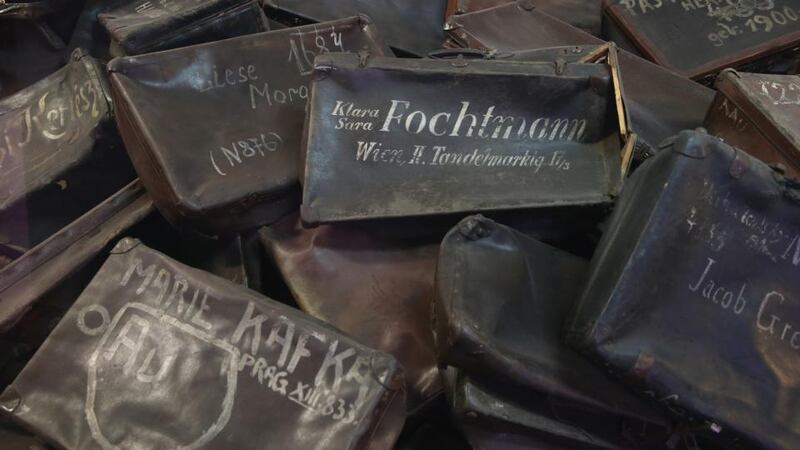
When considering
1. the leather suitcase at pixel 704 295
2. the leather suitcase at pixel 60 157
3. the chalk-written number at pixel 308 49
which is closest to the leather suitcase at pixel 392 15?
the chalk-written number at pixel 308 49

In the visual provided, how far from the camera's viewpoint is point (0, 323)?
5.25ft

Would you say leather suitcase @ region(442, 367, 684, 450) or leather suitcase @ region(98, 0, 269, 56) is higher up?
leather suitcase @ region(98, 0, 269, 56)

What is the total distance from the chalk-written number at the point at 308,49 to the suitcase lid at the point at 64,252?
0.56 m

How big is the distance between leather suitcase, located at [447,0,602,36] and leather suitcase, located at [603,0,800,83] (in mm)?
180

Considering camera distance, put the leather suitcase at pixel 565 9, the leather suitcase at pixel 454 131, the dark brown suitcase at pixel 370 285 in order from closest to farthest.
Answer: the dark brown suitcase at pixel 370 285, the leather suitcase at pixel 454 131, the leather suitcase at pixel 565 9

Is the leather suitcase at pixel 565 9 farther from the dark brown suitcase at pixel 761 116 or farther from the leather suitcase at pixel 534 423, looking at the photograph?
the leather suitcase at pixel 534 423

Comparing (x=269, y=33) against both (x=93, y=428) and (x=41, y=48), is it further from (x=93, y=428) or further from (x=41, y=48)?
(x=93, y=428)

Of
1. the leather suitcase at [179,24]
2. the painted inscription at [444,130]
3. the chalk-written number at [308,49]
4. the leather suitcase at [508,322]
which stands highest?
the leather suitcase at [179,24]

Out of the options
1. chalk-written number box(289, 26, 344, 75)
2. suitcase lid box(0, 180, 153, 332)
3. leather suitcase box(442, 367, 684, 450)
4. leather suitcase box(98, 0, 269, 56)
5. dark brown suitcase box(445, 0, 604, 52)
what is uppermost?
leather suitcase box(98, 0, 269, 56)

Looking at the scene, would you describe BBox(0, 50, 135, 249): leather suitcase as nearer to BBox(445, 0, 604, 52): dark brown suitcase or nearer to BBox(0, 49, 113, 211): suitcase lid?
BBox(0, 49, 113, 211): suitcase lid

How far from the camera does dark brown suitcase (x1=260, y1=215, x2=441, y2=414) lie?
1.57m

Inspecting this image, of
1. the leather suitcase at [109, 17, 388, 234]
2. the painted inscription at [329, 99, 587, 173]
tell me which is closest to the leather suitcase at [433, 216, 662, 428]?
the painted inscription at [329, 99, 587, 173]

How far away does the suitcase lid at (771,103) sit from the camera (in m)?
1.76

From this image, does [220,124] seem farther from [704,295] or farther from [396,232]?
[704,295]
